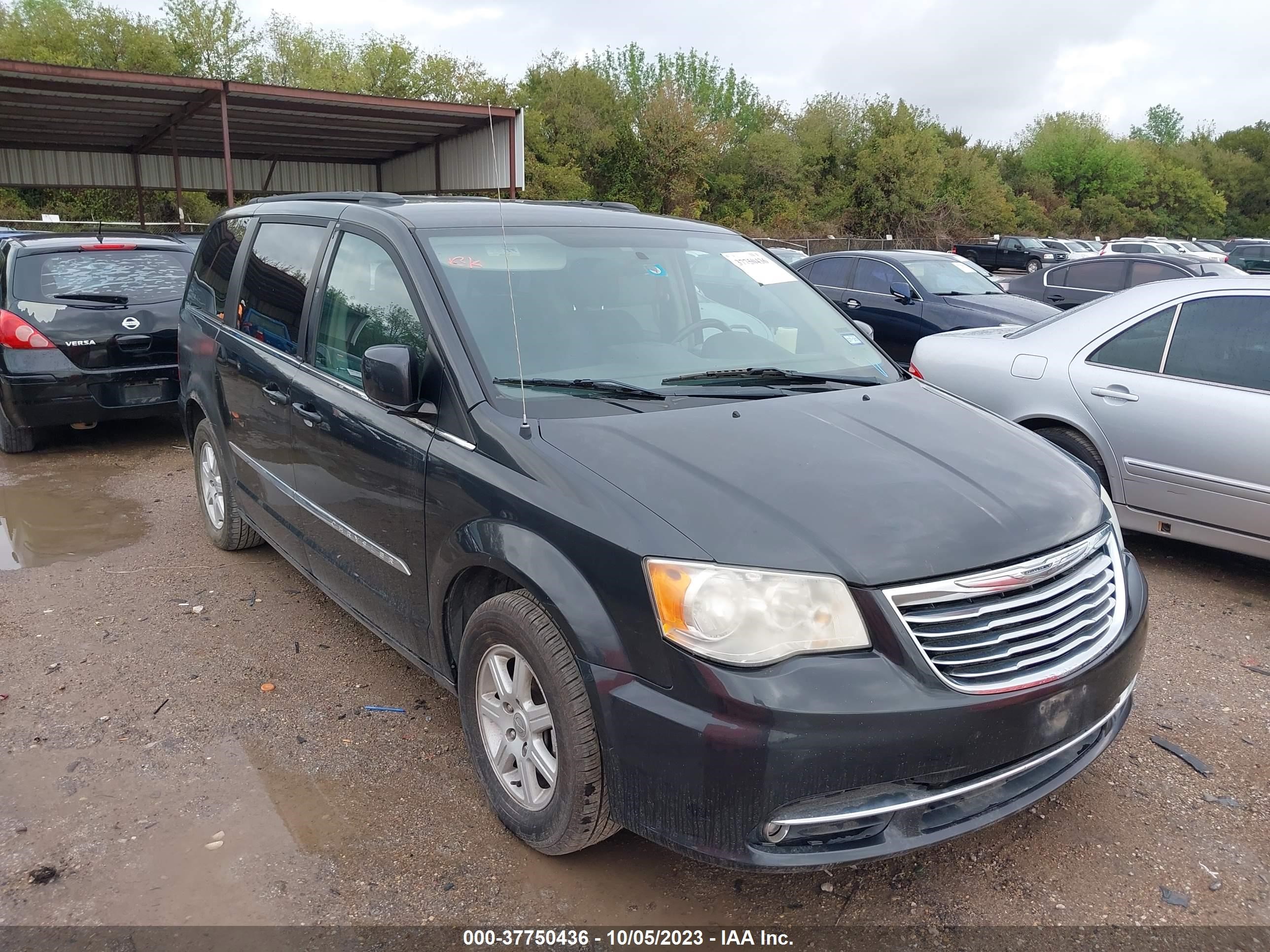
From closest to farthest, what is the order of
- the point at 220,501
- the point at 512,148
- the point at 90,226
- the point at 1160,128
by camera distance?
the point at 220,501, the point at 512,148, the point at 90,226, the point at 1160,128

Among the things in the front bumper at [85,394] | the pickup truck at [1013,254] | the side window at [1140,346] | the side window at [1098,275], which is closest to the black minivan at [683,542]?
the side window at [1140,346]

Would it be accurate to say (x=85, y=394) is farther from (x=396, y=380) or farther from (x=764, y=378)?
(x=764, y=378)

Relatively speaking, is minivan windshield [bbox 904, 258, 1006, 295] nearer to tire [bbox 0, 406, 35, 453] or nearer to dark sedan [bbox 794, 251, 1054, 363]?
dark sedan [bbox 794, 251, 1054, 363]

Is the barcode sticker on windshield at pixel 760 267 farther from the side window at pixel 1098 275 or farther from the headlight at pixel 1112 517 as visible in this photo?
the side window at pixel 1098 275

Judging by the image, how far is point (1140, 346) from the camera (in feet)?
16.9

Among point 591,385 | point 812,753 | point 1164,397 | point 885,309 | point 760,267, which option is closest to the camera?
point 812,753

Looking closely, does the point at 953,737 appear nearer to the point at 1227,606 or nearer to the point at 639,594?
the point at 639,594

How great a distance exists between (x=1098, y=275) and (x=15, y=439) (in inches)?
523

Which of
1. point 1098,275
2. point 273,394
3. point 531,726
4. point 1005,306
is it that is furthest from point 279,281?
point 1098,275

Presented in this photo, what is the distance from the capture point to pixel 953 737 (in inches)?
88.7

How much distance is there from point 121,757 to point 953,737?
9.31ft

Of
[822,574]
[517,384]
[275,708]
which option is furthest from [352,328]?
[822,574]

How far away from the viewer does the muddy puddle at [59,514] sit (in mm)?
5449

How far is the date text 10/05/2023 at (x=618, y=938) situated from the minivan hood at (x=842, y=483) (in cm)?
103
